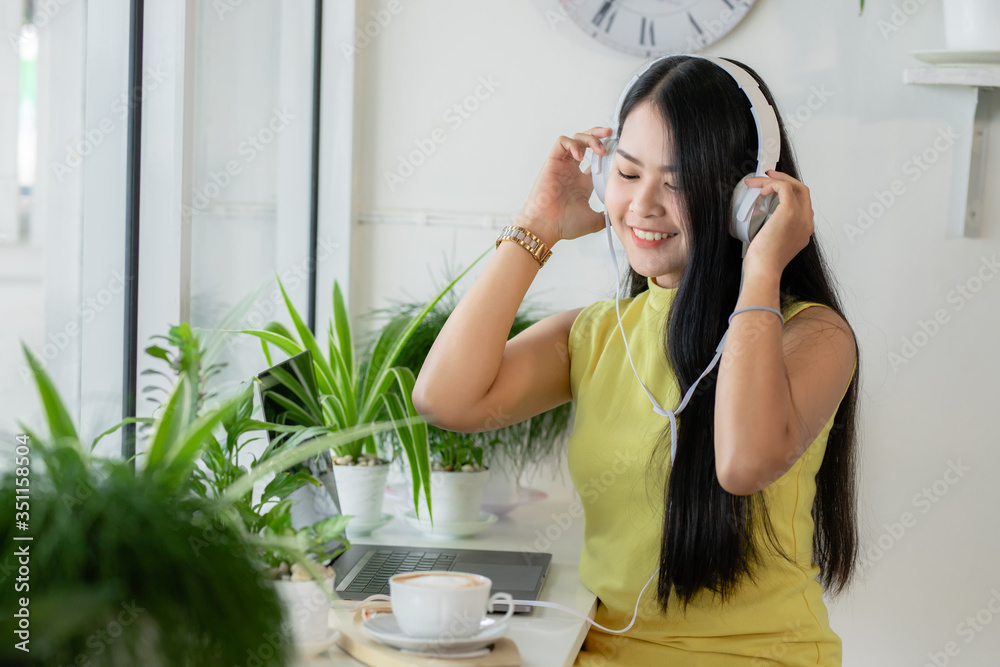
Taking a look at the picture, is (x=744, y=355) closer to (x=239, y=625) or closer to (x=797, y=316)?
(x=797, y=316)

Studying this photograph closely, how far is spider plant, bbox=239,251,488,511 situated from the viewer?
1.34 metres

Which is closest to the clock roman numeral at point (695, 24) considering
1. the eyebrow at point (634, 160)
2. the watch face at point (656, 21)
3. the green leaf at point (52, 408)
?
the watch face at point (656, 21)

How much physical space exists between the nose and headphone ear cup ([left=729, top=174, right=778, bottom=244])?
10 cm

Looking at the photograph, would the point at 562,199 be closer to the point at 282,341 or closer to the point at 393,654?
the point at 282,341

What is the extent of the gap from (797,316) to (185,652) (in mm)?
889

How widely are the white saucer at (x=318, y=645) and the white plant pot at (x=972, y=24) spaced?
1.55 metres

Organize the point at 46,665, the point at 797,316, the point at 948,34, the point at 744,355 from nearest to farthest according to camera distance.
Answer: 1. the point at 46,665
2. the point at 744,355
3. the point at 797,316
4. the point at 948,34

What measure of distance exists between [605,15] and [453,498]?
108cm

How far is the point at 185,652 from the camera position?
46cm

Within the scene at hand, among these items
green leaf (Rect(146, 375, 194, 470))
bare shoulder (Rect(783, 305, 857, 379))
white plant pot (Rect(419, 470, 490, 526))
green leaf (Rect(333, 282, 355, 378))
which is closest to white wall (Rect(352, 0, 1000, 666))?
green leaf (Rect(333, 282, 355, 378))

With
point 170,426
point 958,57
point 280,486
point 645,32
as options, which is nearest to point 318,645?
point 280,486

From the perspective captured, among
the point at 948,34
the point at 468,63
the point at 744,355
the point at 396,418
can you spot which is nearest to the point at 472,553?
the point at 396,418

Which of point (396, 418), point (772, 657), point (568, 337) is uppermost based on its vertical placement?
point (568, 337)

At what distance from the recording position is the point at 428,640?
82 centimetres
